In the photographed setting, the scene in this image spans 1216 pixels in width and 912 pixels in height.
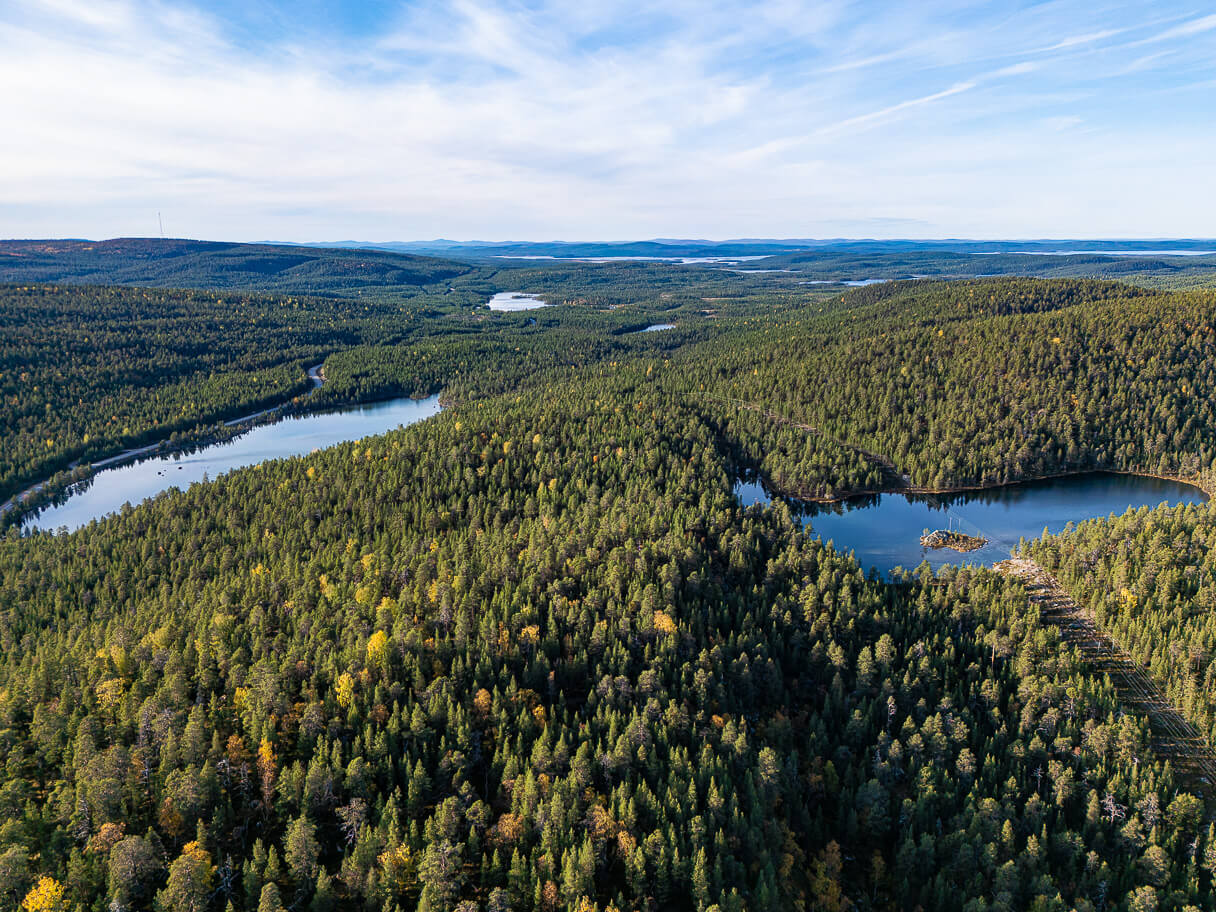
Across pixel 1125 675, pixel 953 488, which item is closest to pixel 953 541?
pixel 953 488

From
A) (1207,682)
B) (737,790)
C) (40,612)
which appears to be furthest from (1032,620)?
(40,612)

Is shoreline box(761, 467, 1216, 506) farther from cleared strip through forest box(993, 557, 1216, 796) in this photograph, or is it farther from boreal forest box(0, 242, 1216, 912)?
cleared strip through forest box(993, 557, 1216, 796)

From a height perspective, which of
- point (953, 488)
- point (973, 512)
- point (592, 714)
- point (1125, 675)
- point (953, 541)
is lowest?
point (1125, 675)

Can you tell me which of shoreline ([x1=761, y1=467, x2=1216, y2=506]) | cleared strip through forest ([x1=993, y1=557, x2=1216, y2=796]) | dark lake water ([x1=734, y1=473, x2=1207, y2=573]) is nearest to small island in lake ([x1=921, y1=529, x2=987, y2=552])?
dark lake water ([x1=734, y1=473, x2=1207, y2=573])

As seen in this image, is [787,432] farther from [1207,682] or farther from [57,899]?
[57,899]

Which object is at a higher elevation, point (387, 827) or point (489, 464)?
point (489, 464)

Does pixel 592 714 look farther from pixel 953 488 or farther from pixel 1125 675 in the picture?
pixel 953 488

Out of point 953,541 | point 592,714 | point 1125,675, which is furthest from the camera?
point 953,541
